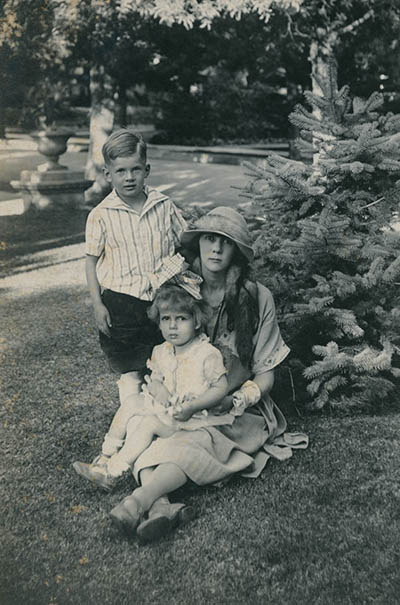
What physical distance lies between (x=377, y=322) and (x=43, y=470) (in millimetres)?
2195

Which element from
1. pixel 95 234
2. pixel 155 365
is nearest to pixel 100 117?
pixel 95 234

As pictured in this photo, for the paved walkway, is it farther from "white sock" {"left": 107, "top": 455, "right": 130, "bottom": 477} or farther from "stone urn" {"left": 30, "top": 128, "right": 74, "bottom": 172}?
"white sock" {"left": 107, "top": 455, "right": 130, "bottom": 477}

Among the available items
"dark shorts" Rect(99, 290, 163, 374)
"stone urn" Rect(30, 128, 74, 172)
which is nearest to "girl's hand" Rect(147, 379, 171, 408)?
"dark shorts" Rect(99, 290, 163, 374)

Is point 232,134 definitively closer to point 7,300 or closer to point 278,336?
point 7,300

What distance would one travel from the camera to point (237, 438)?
151 inches

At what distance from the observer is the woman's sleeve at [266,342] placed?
3.98 m

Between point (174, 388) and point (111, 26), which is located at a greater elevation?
point (111, 26)

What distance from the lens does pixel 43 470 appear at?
13.3 ft

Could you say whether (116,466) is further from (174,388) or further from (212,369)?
(212,369)

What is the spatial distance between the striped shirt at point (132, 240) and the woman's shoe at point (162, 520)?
3.67 feet

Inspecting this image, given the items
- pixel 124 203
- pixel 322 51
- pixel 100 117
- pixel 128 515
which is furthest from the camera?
pixel 322 51

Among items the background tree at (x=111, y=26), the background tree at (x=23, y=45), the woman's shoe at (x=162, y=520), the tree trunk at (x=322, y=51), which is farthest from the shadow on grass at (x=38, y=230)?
the woman's shoe at (x=162, y=520)

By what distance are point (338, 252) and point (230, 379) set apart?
1.11 m

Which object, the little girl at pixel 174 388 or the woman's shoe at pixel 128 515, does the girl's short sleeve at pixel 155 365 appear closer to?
the little girl at pixel 174 388
